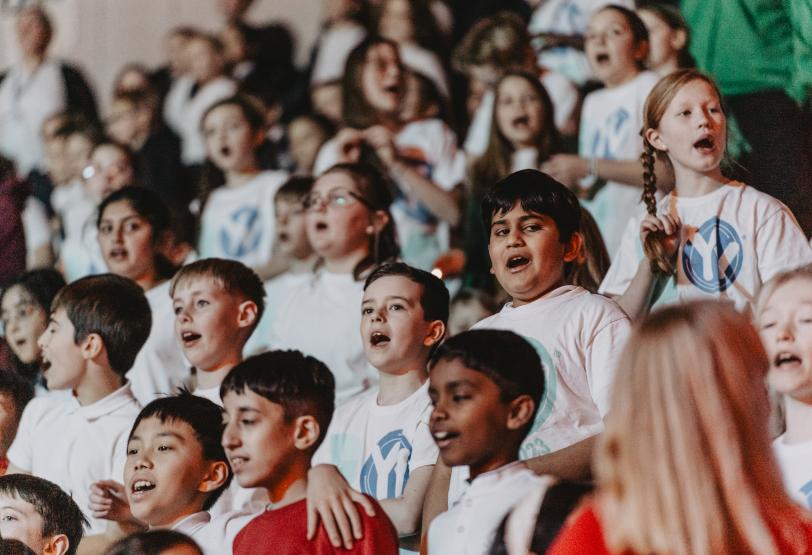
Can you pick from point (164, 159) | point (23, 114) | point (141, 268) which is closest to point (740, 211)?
point (141, 268)

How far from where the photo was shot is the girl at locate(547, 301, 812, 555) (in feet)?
8.08

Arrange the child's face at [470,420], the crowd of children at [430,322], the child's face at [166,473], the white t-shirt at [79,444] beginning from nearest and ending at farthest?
the crowd of children at [430,322], the child's face at [470,420], the child's face at [166,473], the white t-shirt at [79,444]

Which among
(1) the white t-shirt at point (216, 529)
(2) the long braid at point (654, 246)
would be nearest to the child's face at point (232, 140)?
(2) the long braid at point (654, 246)

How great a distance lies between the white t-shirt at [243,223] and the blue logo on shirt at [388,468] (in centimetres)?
241

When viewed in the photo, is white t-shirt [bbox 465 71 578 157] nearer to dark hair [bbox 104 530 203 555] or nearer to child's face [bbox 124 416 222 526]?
child's face [bbox 124 416 222 526]

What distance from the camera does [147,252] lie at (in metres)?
5.41

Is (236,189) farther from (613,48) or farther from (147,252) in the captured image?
(613,48)

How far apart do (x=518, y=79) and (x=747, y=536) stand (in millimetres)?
3630

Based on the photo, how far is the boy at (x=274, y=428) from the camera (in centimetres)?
350

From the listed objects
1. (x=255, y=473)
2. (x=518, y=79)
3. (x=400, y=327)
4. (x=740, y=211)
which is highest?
(x=518, y=79)

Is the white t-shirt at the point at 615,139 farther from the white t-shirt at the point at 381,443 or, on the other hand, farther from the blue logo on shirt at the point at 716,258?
the white t-shirt at the point at 381,443

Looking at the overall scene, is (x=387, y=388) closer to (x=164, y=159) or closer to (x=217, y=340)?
(x=217, y=340)

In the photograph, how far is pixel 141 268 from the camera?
5395 mm

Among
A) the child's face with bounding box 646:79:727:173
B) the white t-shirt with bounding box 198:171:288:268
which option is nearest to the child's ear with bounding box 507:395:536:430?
the child's face with bounding box 646:79:727:173
